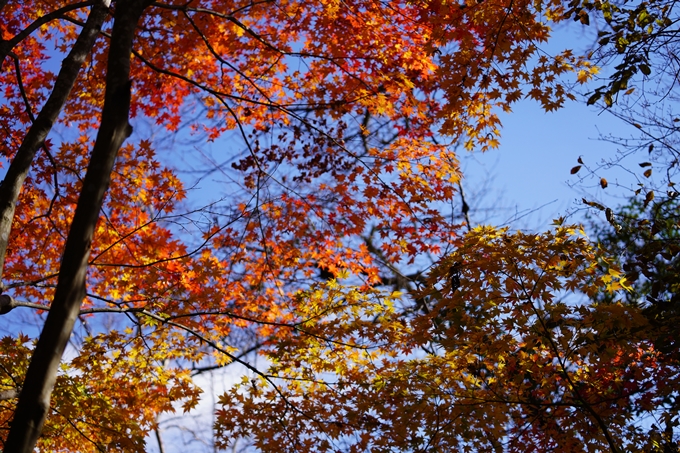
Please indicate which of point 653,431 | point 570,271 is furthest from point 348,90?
point 653,431

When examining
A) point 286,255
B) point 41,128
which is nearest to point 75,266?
point 41,128

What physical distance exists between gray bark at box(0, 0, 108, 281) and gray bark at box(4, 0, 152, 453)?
1.33 m

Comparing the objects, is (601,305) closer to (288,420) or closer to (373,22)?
(288,420)

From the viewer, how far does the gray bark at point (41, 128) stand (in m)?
4.50

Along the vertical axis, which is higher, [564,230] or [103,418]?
[564,230]

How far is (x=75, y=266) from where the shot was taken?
10.7 ft

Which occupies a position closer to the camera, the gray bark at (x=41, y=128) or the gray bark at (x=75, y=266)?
the gray bark at (x=75, y=266)

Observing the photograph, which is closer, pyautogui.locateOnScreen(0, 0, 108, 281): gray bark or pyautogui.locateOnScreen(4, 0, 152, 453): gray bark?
pyautogui.locateOnScreen(4, 0, 152, 453): gray bark

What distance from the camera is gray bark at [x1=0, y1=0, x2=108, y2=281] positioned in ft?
14.8

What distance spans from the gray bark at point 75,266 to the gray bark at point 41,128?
1.33 meters

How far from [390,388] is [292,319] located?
3.04 m

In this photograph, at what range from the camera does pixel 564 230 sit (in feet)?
16.8

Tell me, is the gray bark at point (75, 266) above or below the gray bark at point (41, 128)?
below

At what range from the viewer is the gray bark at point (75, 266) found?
9.65ft
